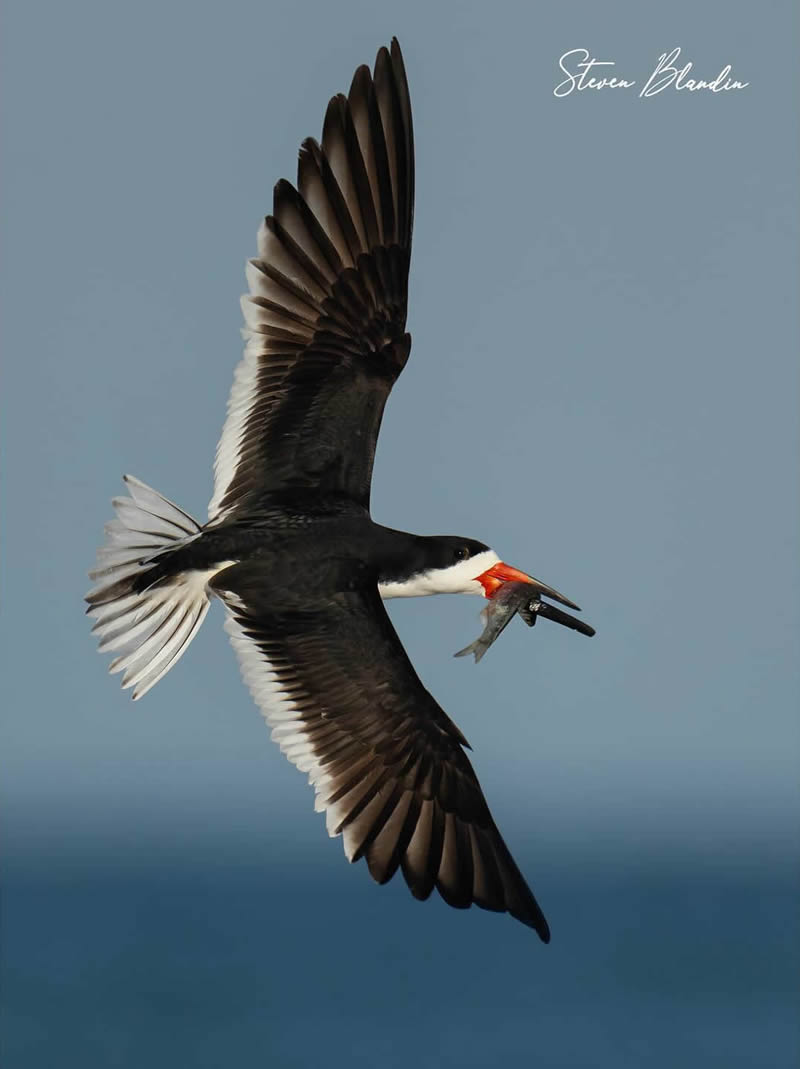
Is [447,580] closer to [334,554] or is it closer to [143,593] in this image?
[334,554]

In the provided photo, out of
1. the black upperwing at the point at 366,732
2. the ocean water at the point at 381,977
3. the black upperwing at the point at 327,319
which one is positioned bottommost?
the ocean water at the point at 381,977

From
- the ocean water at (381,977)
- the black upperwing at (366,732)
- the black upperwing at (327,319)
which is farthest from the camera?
the ocean water at (381,977)

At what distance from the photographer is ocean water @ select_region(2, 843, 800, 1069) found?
2229 inches

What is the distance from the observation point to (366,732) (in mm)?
8789

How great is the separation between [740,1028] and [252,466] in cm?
5201

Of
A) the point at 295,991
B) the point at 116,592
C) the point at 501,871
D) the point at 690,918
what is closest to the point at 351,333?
the point at 116,592

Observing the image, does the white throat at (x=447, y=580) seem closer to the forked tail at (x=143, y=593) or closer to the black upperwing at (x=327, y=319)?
the black upperwing at (x=327, y=319)

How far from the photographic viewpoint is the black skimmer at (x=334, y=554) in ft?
28.7

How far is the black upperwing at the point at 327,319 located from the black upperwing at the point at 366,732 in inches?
23.1

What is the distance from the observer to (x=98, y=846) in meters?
126

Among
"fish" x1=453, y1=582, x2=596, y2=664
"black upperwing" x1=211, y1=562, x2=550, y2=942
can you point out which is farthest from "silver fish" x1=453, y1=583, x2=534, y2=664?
"black upperwing" x1=211, y1=562, x2=550, y2=942

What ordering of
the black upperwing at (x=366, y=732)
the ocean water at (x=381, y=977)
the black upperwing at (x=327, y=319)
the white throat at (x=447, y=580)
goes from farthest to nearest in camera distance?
1. the ocean water at (x=381, y=977)
2. the black upperwing at (x=327, y=319)
3. the white throat at (x=447, y=580)
4. the black upperwing at (x=366, y=732)

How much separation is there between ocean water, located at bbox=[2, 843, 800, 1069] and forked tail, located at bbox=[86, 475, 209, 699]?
44.9 meters

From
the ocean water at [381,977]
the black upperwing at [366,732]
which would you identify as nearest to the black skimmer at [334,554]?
the black upperwing at [366,732]
